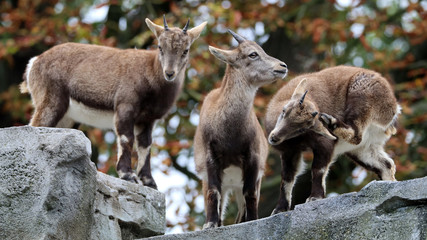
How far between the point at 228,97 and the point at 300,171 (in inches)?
44.6

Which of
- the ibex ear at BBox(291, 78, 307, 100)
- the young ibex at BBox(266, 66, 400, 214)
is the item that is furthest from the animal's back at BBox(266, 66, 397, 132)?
the ibex ear at BBox(291, 78, 307, 100)

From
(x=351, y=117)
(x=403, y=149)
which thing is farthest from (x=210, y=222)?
(x=403, y=149)

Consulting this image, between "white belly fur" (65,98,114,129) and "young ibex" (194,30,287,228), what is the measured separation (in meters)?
1.27

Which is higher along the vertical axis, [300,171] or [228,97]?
[228,97]

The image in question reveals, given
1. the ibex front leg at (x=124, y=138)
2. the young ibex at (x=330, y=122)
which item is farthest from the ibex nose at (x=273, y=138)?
the ibex front leg at (x=124, y=138)

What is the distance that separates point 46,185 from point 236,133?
2441 mm

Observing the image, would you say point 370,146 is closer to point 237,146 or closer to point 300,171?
point 300,171

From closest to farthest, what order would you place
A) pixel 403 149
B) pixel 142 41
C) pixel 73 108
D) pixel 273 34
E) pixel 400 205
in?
pixel 400 205 < pixel 73 108 < pixel 142 41 < pixel 403 149 < pixel 273 34

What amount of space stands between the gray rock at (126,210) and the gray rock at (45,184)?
0.46 m

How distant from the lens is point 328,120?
780 cm

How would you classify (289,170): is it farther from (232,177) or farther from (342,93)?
(342,93)

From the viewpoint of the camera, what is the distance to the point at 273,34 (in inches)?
586

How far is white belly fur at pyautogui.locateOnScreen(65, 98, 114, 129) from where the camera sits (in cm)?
888

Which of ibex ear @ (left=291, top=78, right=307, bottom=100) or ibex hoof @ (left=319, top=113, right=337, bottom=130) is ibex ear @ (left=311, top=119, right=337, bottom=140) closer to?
ibex hoof @ (left=319, top=113, right=337, bottom=130)
